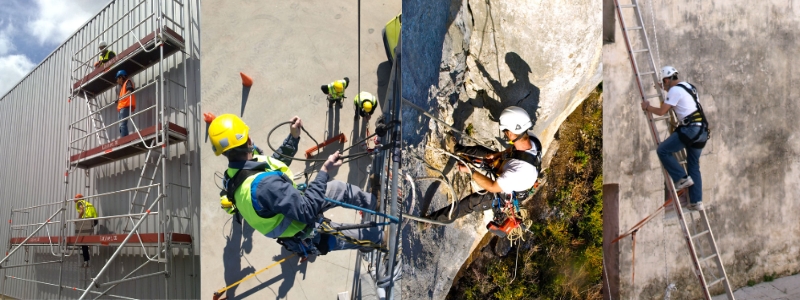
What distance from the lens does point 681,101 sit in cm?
357

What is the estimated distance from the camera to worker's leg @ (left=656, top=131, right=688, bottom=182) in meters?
3.69

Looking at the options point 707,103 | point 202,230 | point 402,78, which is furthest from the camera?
point 707,103

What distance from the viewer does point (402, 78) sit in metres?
1.98

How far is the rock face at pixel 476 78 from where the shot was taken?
2.27m

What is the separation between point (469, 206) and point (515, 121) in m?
0.81

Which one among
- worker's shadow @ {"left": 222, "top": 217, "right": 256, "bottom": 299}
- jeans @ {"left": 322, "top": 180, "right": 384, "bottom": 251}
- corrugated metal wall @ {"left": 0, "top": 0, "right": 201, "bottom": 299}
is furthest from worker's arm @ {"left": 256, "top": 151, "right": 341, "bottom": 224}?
corrugated metal wall @ {"left": 0, "top": 0, "right": 201, "bottom": 299}

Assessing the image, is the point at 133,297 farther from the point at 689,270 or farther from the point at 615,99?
the point at 689,270

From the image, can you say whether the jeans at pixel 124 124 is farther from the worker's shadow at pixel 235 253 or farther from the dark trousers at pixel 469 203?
the dark trousers at pixel 469 203

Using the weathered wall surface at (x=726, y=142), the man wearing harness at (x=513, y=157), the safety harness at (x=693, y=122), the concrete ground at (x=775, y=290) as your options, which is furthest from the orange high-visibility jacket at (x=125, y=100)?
the concrete ground at (x=775, y=290)

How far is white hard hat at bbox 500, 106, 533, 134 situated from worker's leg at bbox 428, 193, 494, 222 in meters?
0.68

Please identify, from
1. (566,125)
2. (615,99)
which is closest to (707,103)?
A: (615,99)

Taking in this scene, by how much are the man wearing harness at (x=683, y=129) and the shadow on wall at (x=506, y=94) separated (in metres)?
1.66

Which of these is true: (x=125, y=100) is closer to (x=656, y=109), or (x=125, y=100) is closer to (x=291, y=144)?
(x=291, y=144)

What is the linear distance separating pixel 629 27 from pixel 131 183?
5.67 metres
